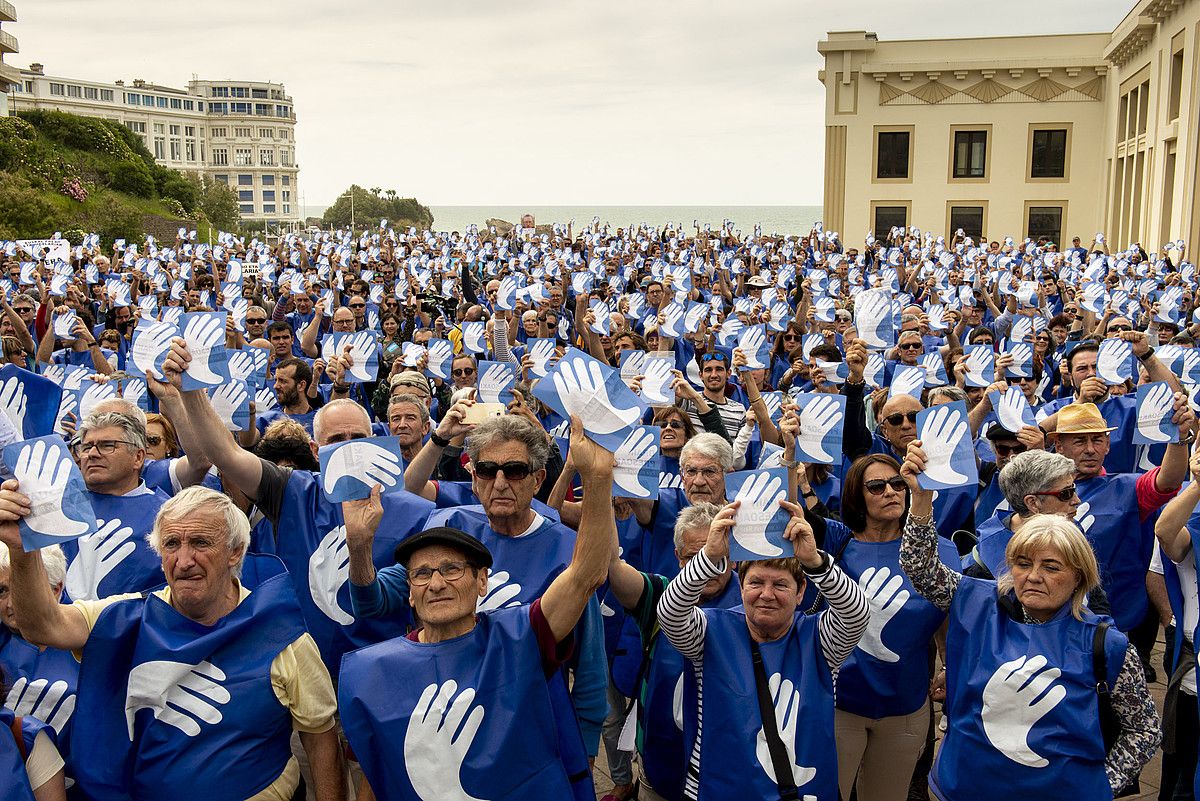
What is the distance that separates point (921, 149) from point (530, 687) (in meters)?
43.7

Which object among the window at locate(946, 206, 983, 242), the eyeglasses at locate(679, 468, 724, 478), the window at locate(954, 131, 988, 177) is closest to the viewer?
the eyeglasses at locate(679, 468, 724, 478)

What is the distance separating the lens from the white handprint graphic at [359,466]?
147 inches

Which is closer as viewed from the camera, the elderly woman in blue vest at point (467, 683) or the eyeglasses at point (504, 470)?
the elderly woman in blue vest at point (467, 683)

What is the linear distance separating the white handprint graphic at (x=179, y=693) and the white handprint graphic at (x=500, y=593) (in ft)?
3.11

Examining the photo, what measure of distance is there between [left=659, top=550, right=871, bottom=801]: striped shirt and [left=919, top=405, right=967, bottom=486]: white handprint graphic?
649mm

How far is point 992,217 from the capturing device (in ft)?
144

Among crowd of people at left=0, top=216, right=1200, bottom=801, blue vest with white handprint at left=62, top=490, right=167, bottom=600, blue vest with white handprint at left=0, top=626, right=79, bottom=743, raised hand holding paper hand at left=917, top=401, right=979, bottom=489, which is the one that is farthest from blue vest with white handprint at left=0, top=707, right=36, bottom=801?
raised hand holding paper hand at left=917, top=401, right=979, bottom=489

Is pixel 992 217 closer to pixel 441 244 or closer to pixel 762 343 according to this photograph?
pixel 441 244

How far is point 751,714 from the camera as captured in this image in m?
3.54

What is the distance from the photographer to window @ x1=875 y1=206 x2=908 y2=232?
4431 centimetres

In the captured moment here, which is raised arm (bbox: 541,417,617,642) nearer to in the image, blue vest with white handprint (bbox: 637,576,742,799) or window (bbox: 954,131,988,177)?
blue vest with white handprint (bbox: 637,576,742,799)

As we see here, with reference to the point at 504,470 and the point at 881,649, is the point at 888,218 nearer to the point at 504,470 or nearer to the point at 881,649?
the point at 881,649

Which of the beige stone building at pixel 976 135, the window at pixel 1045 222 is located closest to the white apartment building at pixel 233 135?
the beige stone building at pixel 976 135

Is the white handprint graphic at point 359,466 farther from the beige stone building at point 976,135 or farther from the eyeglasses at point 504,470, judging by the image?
the beige stone building at point 976,135
